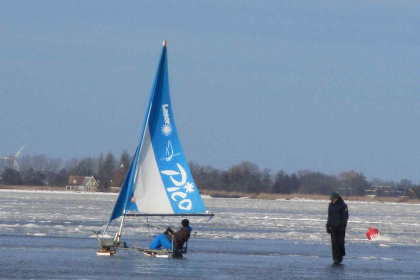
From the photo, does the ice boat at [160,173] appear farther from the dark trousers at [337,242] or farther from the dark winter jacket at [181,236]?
the dark trousers at [337,242]

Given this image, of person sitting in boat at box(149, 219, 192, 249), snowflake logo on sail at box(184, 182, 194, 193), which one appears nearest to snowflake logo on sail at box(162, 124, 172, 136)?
snowflake logo on sail at box(184, 182, 194, 193)

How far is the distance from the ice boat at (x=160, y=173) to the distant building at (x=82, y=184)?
373 feet

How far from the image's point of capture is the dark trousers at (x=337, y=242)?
56.2 feet

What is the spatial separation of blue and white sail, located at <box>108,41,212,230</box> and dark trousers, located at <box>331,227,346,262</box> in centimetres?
287

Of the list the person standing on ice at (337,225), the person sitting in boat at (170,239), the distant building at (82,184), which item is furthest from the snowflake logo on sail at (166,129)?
the distant building at (82,184)

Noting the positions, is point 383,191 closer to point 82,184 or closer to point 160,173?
point 82,184

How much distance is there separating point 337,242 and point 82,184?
408ft

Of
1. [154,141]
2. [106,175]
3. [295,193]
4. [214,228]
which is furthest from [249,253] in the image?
[106,175]

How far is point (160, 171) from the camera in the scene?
19109mm

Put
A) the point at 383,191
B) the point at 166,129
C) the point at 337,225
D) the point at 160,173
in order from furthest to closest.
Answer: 1. the point at 383,191
2. the point at 166,129
3. the point at 160,173
4. the point at 337,225

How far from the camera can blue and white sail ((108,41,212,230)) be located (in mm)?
18766

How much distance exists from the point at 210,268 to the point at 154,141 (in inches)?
162

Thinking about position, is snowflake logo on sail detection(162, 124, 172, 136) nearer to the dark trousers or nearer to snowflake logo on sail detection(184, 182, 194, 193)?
snowflake logo on sail detection(184, 182, 194, 193)

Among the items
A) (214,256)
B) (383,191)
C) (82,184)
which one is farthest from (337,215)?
(383,191)
